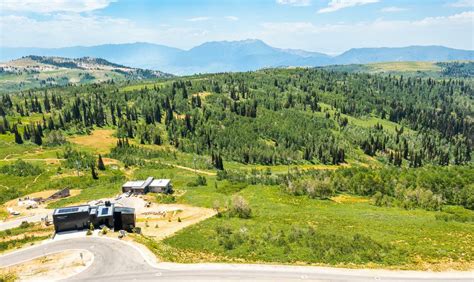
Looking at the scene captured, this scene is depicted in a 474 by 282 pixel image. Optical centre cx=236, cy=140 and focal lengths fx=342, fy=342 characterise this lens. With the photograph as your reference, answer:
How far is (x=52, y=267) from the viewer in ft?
175

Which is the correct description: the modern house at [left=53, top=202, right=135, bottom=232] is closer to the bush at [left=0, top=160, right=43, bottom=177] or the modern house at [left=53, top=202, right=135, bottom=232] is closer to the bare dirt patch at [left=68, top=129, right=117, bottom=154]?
the bush at [left=0, top=160, right=43, bottom=177]

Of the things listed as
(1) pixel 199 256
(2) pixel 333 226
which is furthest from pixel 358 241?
(1) pixel 199 256

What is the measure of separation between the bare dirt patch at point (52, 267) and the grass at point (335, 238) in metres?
14.7

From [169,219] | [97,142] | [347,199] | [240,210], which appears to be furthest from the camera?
[97,142]

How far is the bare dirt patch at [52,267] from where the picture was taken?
5072 centimetres

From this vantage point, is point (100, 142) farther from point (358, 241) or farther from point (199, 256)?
point (358, 241)

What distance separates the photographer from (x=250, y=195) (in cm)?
10850

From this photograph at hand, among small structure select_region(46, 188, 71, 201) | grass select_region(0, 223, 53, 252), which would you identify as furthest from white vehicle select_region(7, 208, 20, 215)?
grass select_region(0, 223, 53, 252)

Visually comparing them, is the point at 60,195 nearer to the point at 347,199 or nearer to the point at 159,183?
the point at 159,183

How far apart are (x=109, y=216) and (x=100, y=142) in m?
127

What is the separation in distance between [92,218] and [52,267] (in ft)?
56.9

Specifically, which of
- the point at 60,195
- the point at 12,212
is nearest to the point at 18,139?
the point at 60,195

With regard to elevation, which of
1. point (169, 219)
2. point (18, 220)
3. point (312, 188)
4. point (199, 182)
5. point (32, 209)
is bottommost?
point (199, 182)

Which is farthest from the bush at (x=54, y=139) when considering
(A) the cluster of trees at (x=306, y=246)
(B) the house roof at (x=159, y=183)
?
(A) the cluster of trees at (x=306, y=246)
